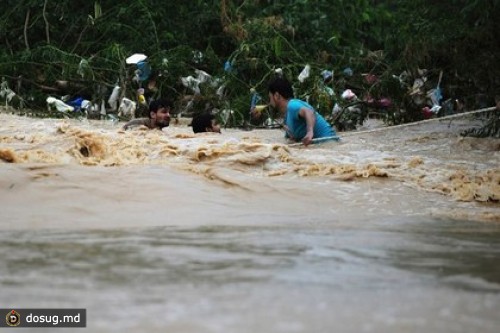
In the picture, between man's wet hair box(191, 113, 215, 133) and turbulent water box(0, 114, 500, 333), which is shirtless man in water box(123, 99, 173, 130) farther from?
turbulent water box(0, 114, 500, 333)

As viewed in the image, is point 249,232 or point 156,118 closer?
point 249,232

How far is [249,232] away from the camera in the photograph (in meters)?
4.79

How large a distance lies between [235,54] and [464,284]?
10408 mm

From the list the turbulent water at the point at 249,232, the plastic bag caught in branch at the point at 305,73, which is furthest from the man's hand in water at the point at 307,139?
the plastic bag caught in branch at the point at 305,73

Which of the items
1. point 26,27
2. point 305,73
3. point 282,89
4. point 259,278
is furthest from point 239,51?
point 259,278

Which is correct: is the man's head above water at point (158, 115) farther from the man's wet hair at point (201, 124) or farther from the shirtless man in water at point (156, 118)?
the man's wet hair at point (201, 124)

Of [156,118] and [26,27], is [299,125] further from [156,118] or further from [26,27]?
[26,27]

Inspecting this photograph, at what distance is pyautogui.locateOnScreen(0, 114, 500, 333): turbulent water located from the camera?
3029 mm

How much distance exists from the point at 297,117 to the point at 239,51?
4202 mm

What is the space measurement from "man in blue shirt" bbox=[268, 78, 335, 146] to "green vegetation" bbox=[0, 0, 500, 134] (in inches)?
62.5

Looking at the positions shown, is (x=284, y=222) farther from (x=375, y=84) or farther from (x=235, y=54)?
(x=235, y=54)

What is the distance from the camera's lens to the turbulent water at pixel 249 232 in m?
3.03

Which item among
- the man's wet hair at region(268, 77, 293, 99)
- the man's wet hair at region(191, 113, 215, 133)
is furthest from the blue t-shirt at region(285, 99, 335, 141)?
the man's wet hair at region(191, 113, 215, 133)

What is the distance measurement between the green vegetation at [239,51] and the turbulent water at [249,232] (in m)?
2.07
